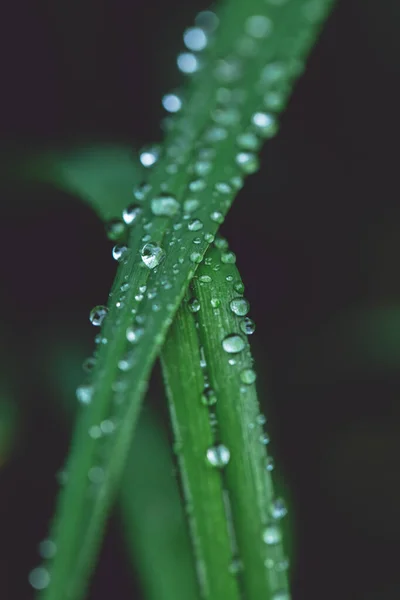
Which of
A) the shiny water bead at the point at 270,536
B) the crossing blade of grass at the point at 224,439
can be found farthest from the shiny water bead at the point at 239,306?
the shiny water bead at the point at 270,536

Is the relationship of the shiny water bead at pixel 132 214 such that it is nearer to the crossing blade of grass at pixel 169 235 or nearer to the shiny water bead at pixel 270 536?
the crossing blade of grass at pixel 169 235

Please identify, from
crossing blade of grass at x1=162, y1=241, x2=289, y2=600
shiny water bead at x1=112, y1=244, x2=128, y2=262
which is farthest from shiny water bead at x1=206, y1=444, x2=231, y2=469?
shiny water bead at x1=112, y1=244, x2=128, y2=262

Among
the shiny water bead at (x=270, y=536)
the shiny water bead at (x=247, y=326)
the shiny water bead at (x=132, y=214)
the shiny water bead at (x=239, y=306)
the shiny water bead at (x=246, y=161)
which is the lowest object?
the shiny water bead at (x=270, y=536)

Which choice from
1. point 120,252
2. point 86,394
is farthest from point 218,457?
point 120,252

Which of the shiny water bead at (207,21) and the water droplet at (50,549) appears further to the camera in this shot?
the shiny water bead at (207,21)

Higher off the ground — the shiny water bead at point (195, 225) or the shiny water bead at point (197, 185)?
the shiny water bead at point (197, 185)

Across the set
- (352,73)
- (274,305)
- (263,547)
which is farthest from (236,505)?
(352,73)

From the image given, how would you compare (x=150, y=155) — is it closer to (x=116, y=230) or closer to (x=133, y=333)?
(x=116, y=230)
